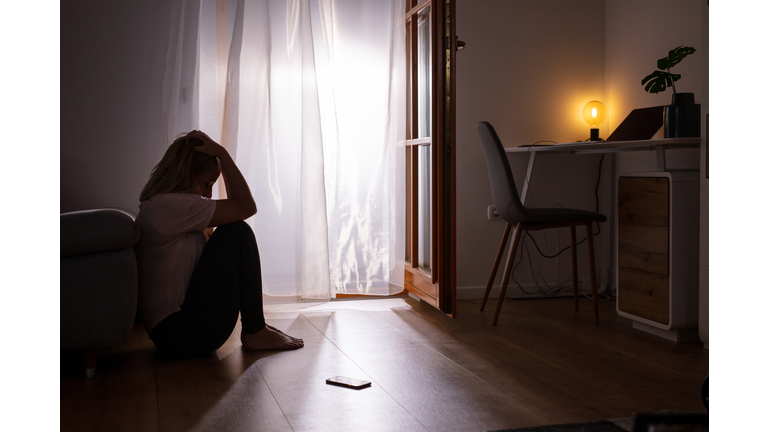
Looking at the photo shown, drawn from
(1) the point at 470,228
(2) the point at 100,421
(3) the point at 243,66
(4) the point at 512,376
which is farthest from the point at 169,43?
(4) the point at 512,376

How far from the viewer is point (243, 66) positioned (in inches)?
122

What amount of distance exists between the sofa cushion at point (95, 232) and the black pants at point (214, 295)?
10.5 inches

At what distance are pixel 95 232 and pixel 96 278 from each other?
14cm

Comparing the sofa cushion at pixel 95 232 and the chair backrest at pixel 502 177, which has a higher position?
the chair backrest at pixel 502 177

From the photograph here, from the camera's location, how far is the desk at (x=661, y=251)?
2.42m

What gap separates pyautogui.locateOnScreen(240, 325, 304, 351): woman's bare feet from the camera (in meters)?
2.29

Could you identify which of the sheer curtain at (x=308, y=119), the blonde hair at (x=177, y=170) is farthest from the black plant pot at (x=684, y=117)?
the blonde hair at (x=177, y=170)

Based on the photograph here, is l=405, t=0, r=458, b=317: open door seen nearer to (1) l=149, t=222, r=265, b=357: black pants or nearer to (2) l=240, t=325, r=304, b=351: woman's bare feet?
(2) l=240, t=325, r=304, b=351: woman's bare feet

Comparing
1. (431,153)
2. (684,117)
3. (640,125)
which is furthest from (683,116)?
(431,153)

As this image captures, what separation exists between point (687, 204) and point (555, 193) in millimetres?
1161

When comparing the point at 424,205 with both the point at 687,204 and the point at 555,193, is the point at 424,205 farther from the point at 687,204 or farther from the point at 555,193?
the point at 687,204

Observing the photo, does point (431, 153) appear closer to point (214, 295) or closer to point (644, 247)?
point (644, 247)

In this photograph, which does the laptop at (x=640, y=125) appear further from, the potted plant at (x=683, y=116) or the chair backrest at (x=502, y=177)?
the chair backrest at (x=502, y=177)

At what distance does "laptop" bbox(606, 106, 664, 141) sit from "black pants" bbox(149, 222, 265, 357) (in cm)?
208
